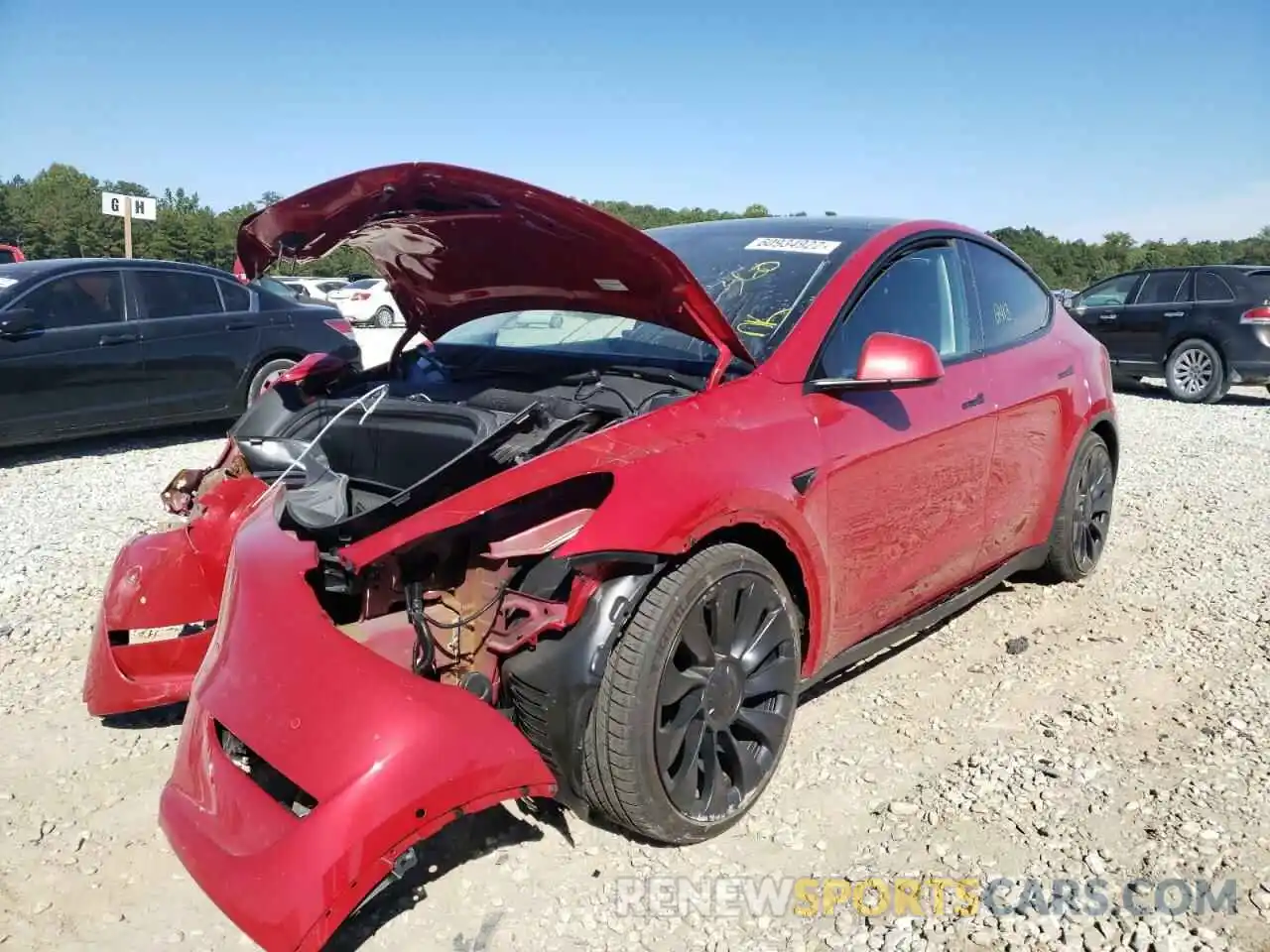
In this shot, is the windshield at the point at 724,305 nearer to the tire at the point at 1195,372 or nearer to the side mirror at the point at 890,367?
the side mirror at the point at 890,367

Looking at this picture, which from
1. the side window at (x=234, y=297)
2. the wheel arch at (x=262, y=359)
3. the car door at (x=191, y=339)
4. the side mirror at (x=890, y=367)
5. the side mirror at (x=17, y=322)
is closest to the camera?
the side mirror at (x=890, y=367)

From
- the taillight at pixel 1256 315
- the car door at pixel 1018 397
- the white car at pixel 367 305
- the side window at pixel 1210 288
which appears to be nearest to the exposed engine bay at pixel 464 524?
the car door at pixel 1018 397

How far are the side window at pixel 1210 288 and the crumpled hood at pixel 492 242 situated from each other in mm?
11003

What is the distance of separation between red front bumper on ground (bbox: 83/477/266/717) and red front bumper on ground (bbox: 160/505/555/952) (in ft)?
2.32

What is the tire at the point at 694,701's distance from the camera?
7.38ft

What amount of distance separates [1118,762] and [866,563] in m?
1.00

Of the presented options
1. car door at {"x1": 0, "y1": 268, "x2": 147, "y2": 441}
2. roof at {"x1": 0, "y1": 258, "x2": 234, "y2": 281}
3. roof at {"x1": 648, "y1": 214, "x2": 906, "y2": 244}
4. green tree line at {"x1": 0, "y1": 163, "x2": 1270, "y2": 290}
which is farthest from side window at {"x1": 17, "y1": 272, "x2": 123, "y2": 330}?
green tree line at {"x1": 0, "y1": 163, "x2": 1270, "y2": 290}

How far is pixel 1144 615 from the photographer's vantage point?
13.9ft

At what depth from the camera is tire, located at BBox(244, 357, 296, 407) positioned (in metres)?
8.14

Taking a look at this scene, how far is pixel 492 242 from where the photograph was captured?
292 cm

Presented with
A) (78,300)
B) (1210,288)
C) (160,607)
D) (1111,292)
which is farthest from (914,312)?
(1111,292)

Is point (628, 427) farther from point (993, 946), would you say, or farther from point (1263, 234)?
point (1263, 234)

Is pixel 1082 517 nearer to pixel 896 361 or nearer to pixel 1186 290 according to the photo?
pixel 896 361

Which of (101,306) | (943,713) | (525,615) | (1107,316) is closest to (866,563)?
(943,713)
